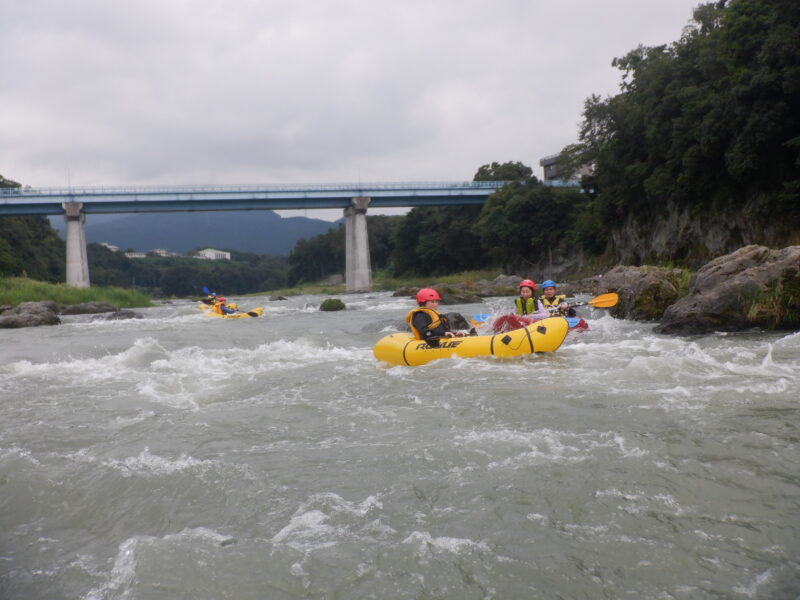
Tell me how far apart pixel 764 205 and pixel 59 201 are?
135ft

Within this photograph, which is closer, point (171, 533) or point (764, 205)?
point (171, 533)

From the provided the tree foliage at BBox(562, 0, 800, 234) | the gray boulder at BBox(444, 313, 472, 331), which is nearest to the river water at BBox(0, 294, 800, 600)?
the gray boulder at BBox(444, 313, 472, 331)

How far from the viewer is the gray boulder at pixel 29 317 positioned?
55.6 feet

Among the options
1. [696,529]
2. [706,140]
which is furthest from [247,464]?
[706,140]

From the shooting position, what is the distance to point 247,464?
14.0 ft

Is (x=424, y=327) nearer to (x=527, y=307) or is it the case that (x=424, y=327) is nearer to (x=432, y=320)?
(x=432, y=320)

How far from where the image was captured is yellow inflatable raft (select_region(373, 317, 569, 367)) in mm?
8016

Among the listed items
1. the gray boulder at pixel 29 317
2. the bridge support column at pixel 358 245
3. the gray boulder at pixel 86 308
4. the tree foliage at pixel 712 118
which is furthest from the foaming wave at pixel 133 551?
the bridge support column at pixel 358 245

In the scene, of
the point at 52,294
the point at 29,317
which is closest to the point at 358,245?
the point at 52,294

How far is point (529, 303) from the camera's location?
1023 centimetres

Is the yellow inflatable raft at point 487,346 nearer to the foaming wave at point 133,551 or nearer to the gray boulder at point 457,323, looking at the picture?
the gray boulder at point 457,323

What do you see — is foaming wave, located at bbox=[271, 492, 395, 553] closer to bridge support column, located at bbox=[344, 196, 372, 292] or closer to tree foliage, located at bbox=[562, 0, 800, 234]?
tree foliage, located at bbox=[562, 0, 800, 234]

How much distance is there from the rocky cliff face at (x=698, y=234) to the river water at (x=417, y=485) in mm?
16313

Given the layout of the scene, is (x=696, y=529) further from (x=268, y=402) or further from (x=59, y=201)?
(x=59, y=201)
